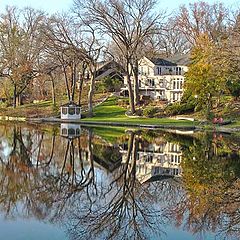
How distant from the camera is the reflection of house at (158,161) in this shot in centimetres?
1472

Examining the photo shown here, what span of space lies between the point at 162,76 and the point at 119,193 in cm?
4905

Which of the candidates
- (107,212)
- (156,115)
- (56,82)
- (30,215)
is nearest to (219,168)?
(107,212)

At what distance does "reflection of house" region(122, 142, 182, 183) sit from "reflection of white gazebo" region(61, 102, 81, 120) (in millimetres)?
23136

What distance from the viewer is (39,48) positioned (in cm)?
4819

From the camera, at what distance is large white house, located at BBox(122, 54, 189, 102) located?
57.8m

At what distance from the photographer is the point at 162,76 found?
59.7 meters

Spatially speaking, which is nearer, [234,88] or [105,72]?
[234,88]

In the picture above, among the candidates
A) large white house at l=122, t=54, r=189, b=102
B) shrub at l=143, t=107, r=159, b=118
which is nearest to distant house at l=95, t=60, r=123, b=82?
large white house at l=122, t=54, r=189, b=102

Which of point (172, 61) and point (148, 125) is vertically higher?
point (172, 61)

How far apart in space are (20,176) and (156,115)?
103ft

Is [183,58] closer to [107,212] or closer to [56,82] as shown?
[56,82]

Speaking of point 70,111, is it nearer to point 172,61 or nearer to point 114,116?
point 114,116

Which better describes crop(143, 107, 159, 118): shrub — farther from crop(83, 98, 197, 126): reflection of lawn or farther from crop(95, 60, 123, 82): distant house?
crop(95, 60, 123, 82): distant house

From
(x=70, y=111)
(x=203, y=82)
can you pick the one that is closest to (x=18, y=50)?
(x=70, y=111)
